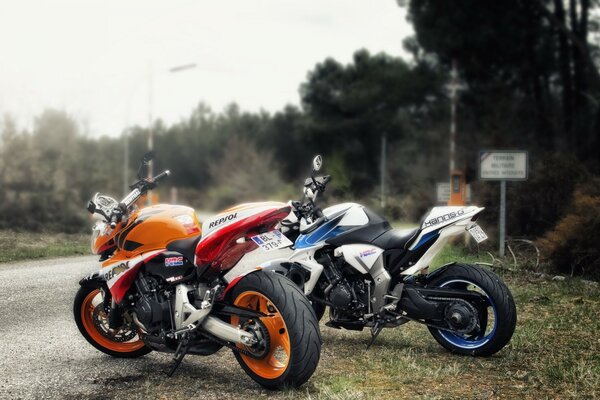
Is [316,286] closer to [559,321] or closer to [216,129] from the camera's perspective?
[559,321]

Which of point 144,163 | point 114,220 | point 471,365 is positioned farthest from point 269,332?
point 471,365

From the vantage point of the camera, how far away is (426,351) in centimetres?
589

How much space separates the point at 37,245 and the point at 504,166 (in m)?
7.91

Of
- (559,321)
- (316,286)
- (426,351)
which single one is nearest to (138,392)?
(316,286)

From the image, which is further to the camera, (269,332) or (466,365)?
(466,365)

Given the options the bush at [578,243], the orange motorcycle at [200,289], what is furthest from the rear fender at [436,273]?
the bush at [578,243]

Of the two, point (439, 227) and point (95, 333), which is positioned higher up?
point (439, 227)

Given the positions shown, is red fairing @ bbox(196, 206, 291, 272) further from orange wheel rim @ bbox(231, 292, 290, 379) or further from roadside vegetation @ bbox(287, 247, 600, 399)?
roadside vegetation @ bbox(287, 247, 600, 399)

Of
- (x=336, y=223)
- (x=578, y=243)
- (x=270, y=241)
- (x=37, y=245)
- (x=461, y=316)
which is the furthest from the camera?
(x=37, y=245)

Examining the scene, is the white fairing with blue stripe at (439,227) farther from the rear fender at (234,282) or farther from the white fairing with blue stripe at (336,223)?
the rear fender at (234,282)

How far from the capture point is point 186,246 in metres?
4.94

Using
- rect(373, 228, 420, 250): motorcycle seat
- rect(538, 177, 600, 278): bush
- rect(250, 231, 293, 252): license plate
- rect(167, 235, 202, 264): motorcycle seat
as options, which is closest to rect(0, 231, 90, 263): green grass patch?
rect(167, 235, 202, 264): motorcycle seat

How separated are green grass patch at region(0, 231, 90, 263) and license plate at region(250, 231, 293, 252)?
26.0ft

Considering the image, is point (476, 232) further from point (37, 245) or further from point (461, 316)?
point (37, 245)
